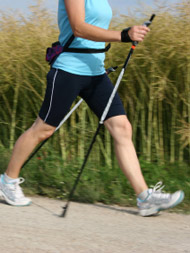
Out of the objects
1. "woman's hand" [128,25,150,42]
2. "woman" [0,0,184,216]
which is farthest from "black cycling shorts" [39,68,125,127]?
"woman's hand" [128,25,150,42]

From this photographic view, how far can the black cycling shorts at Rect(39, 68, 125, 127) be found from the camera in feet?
13.5

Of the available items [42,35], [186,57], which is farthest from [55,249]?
[42,35]

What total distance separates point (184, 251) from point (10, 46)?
3314mm

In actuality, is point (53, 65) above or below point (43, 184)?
above

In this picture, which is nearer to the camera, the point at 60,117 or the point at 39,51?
the point at 60,117

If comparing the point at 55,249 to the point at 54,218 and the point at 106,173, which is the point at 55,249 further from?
the point at 106,173

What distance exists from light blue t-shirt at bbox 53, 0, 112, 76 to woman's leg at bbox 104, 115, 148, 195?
1.53 feet

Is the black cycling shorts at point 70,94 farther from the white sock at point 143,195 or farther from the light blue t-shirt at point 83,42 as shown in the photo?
the white sock at point 143,195

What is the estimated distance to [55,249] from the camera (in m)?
3.28

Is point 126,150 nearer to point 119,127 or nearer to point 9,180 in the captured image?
point 119,127

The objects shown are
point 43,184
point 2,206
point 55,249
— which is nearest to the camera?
point 55,249

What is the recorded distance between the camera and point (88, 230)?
376 centimetres

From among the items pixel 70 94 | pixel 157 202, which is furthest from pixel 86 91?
pixel 157 202

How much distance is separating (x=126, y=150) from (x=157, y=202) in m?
0.49
